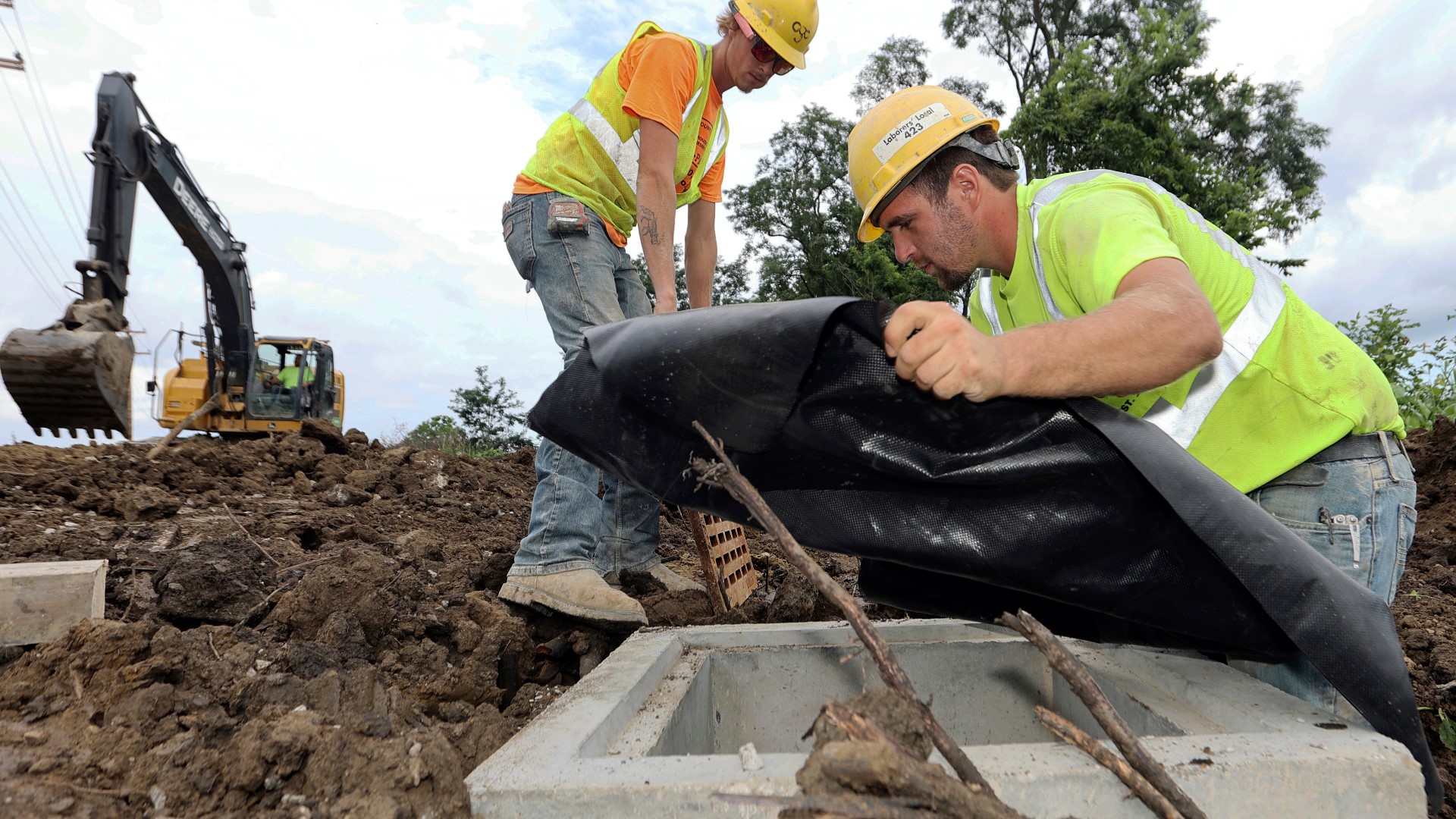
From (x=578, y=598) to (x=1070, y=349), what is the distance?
181 centimetres

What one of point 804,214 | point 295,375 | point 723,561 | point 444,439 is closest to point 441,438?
point 444,439

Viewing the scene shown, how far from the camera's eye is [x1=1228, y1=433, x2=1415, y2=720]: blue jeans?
1.87 meters

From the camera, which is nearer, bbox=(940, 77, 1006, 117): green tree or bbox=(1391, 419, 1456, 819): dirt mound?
bbox=(1391, 419, 1456, 819): dirt mound

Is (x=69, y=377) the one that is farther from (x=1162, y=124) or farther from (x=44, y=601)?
(x=1162, y=124)

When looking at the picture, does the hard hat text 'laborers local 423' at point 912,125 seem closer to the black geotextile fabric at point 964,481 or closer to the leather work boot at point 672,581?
the black geotextile fabric at point 964,481

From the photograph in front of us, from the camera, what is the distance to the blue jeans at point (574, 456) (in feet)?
9.04

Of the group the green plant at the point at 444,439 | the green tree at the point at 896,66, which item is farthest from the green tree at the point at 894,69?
the green plant at the point at 444,439

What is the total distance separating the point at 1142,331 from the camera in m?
1.35

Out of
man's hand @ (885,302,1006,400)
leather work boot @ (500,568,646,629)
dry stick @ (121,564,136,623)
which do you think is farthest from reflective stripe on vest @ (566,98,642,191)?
dry stick @ (121,564,136,623)

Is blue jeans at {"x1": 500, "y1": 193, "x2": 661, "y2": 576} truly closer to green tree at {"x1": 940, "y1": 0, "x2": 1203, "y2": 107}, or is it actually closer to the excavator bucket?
the excavator bucket

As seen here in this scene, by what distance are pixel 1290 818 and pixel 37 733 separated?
2312 millimetres

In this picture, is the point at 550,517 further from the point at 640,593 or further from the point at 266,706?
the point at 266,706

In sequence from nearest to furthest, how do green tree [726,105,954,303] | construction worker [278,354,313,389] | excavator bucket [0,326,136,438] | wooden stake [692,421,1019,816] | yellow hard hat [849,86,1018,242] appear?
wooden stake [692,421,1019,816], yellow hard hat [849,86,1018,242], excavator bucket [0,326,136,438], construction worker [278,354,313,389], green tree [726,105,954,303]

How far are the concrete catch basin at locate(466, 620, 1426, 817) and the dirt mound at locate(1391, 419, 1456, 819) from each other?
15.3 inches
